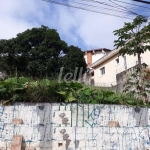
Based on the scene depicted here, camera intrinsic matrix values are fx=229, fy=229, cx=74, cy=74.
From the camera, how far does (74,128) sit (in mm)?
5730

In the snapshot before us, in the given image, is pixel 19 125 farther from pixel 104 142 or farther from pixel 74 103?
pixel 104 142

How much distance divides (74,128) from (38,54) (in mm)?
12173

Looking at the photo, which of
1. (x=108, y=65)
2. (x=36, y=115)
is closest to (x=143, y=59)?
(x=108, y=65)

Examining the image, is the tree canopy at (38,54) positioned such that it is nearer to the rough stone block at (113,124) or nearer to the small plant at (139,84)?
the small plant at (139,84)

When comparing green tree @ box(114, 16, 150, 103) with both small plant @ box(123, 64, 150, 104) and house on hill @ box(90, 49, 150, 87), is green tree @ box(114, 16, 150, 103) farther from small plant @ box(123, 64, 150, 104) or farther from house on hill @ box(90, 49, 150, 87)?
house on hill @ box(90, 49, 150, 87)

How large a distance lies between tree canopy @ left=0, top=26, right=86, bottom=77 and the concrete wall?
10757 mm

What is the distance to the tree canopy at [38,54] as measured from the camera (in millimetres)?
16891

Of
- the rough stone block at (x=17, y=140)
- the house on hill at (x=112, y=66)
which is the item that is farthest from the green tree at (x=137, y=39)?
the house on hill at (x=112, y=66)

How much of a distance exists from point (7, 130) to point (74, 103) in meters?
1.78

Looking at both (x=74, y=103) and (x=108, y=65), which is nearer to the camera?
(x=74, y=103)

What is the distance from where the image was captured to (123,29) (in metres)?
6.92

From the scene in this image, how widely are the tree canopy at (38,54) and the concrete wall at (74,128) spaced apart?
10757 mm

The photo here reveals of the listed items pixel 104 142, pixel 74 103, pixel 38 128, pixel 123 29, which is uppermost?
pixel 123 29

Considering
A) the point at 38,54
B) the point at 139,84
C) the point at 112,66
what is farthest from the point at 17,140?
the point at 112,66
